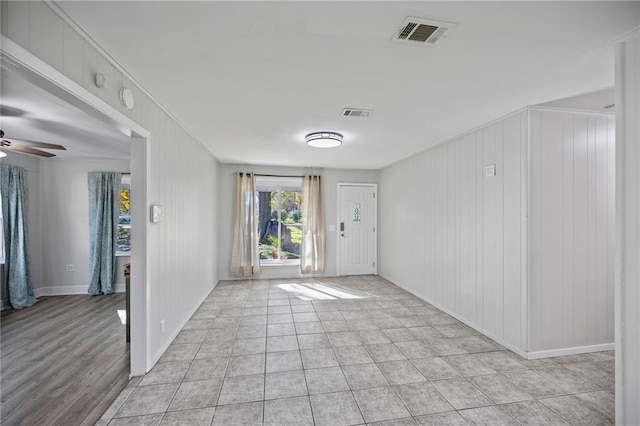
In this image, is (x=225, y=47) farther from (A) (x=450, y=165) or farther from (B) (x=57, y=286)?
(B) (x=57, y=286)

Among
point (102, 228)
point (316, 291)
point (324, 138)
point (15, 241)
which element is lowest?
point (316, 291)

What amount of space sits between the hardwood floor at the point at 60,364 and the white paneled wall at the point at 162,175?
0.38 m

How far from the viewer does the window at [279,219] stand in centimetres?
609

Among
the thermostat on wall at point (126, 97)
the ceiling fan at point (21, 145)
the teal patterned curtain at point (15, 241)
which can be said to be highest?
the thermostat on wall at point (126, 97)

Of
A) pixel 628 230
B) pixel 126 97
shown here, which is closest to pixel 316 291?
pixel 126 97

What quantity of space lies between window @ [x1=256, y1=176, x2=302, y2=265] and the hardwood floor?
2847mm

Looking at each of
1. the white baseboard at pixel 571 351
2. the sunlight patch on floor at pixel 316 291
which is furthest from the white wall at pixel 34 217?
the white baseboard at pixel 571 351

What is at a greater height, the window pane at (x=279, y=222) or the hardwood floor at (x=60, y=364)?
the window pane at (x=279, y=222)

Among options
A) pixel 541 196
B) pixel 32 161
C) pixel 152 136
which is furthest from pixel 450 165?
pixel 32 161

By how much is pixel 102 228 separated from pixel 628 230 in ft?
21.1

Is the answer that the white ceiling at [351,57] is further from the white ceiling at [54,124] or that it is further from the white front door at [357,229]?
the white front door at [357,229]

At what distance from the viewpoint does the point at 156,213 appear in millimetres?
2523

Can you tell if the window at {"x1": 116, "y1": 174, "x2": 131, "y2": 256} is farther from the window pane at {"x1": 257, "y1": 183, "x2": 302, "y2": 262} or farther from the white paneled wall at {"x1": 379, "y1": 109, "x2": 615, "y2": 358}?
the white paneled wall at {"x1": 379, "y1": 109, "x2": 615, "y2": 358}

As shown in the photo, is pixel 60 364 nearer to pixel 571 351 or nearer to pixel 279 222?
pixel 279 222
